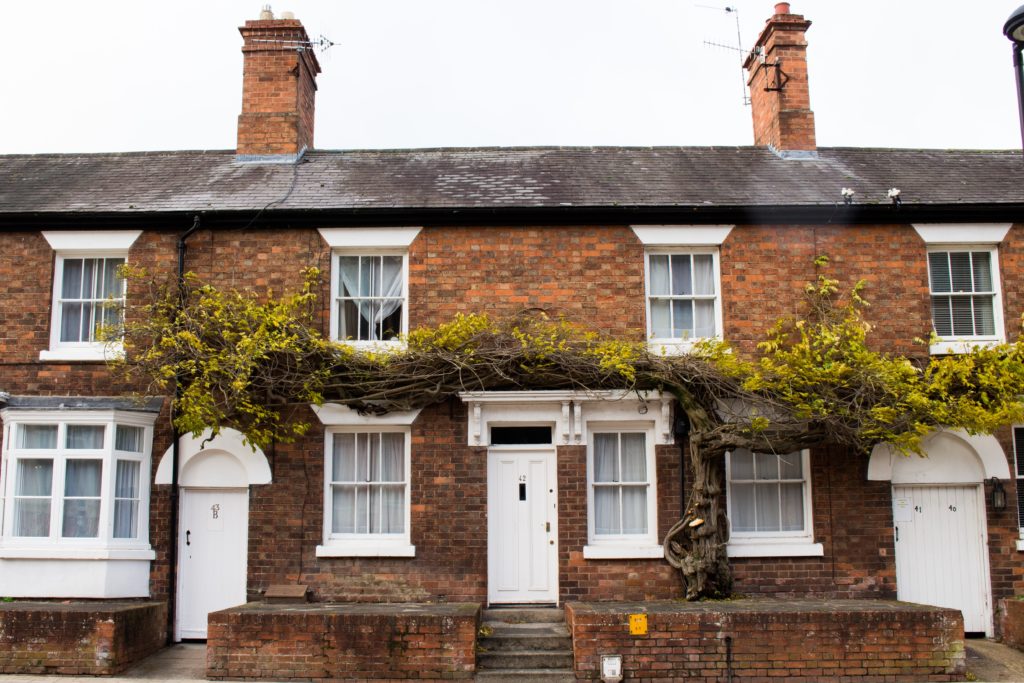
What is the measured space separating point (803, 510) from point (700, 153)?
228 inches

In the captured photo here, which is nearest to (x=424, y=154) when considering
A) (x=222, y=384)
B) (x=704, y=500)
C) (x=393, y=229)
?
(x=393, y=229)

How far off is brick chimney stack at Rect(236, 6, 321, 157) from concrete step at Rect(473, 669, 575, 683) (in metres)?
8.34

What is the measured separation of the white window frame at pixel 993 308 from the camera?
38.3ft

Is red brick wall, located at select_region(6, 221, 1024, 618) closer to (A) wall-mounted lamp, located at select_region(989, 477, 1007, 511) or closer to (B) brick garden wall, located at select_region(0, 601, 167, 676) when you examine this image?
(A) wall-mounted lamp, located at select_region(989, 477, 1007, 511)

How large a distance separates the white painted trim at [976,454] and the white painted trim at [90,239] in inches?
395

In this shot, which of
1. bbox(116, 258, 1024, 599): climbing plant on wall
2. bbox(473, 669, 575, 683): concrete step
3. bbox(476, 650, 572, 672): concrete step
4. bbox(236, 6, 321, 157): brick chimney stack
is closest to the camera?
bbox(473, 669, 575, 683): concrete step

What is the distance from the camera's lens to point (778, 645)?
9.23 m

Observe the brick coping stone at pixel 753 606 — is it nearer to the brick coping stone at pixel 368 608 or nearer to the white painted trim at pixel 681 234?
the brick coping stone at pixel 368 608

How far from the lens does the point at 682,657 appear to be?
9234 millimetres

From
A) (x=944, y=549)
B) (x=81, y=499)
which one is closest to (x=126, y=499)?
(x=81, y=499)

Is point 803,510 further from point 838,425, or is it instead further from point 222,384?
point 222,384

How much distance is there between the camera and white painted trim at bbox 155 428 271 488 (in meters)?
11.4

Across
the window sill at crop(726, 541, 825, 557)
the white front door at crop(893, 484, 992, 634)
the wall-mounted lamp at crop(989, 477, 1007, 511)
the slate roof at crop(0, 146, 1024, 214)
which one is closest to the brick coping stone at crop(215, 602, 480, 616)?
the window sill at crop(726, 541, 825, 557)

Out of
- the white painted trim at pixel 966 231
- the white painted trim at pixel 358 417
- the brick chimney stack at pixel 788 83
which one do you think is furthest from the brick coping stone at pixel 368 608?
the brick chimney stack at pixel 788 83
